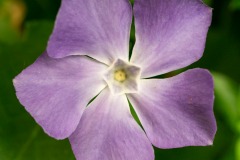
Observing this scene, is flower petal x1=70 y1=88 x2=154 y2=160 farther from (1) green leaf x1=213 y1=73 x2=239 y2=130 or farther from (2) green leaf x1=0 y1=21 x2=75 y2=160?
(1) green leaf x1=213 y1=73 x2=239 y2=130

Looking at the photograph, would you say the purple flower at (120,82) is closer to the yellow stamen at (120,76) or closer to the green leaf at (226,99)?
the yellow stamen at (120,76)

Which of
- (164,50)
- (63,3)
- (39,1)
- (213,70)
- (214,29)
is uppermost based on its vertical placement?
(63,3)

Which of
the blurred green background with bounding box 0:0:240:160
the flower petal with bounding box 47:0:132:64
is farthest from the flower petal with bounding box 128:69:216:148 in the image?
the blurred green background with bounding box 0:0:240:160

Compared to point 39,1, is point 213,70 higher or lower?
lower

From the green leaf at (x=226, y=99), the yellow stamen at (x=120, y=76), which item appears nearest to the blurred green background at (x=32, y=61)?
the green leaf at (x=226, y=99)

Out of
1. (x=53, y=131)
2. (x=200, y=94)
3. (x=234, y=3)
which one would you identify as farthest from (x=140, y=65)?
(x=234, y=3)

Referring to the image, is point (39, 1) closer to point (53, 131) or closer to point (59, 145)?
point (59, 145)
